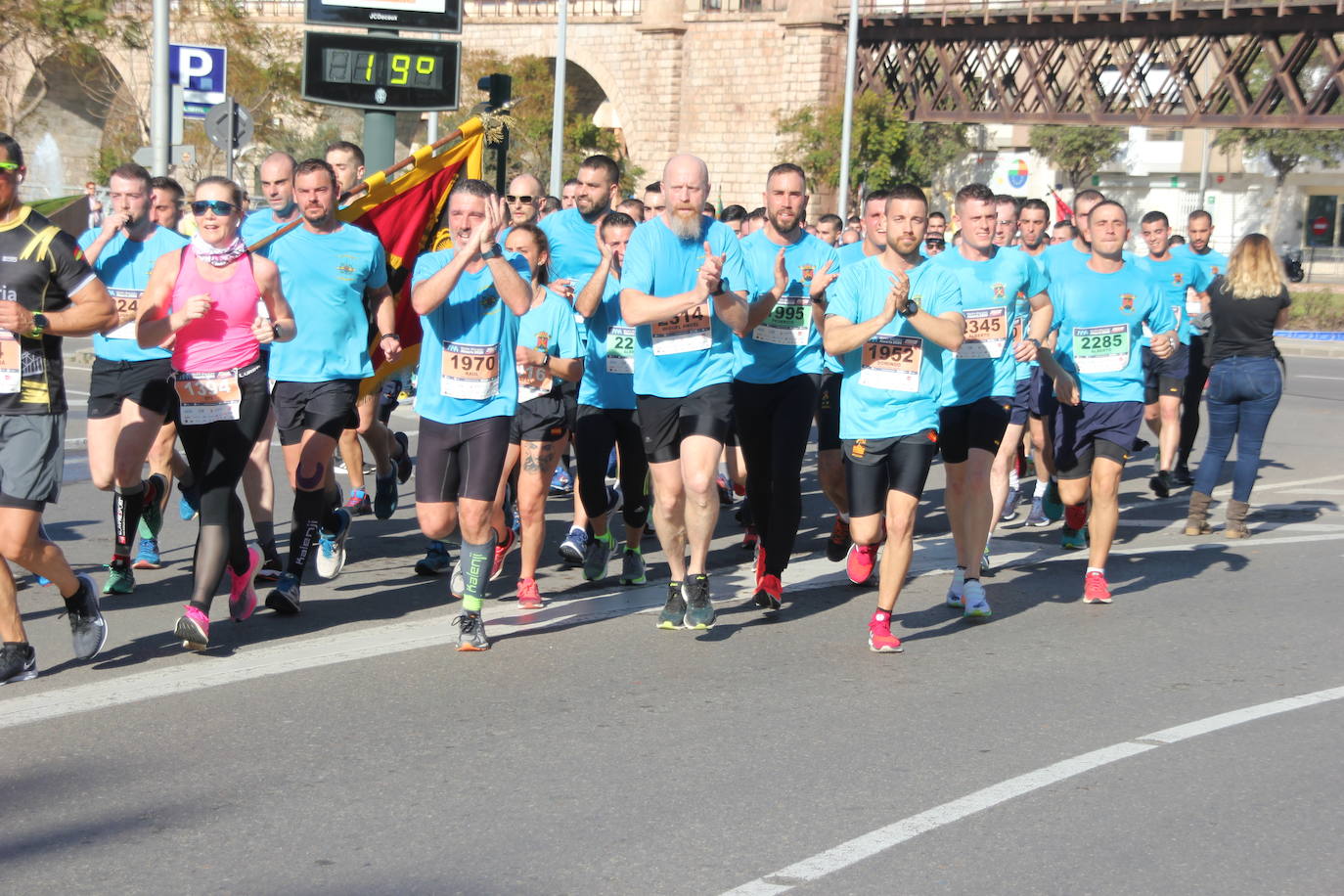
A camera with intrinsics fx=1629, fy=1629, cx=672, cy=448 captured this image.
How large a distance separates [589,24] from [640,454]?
50327mm

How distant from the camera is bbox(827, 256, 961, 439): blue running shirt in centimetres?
723

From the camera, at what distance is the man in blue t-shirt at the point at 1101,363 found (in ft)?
27.9

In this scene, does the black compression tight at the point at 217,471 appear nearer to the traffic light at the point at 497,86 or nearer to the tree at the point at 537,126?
the traffic light at the point at 497,86

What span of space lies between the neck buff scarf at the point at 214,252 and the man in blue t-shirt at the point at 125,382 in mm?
1231

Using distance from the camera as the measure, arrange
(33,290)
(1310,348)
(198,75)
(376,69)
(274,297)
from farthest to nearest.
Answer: (1310,348) < (198,75) < (376,69) < (274,297) < (33,290)

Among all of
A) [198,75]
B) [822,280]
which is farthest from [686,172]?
[198,75]

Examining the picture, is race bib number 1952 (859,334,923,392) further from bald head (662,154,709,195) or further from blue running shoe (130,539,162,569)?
blue running shoe (130,539,162,569)

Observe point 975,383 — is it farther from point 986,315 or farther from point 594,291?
point 594,291

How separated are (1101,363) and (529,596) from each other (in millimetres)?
3363

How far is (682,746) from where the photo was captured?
18.4 ft

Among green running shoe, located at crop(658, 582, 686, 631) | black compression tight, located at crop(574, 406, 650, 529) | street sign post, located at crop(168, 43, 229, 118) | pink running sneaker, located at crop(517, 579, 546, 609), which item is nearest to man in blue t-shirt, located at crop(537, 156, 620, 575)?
black compression tight, located at crop(574, 406, 650, 529)

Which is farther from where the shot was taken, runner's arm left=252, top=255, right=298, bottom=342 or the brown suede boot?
the brown suede boot

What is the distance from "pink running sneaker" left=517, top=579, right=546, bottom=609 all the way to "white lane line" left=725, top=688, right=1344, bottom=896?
3109 millimetres

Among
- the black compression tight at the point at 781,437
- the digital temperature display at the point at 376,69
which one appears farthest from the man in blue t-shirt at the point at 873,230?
the digital temperature display at the point at 376,69
